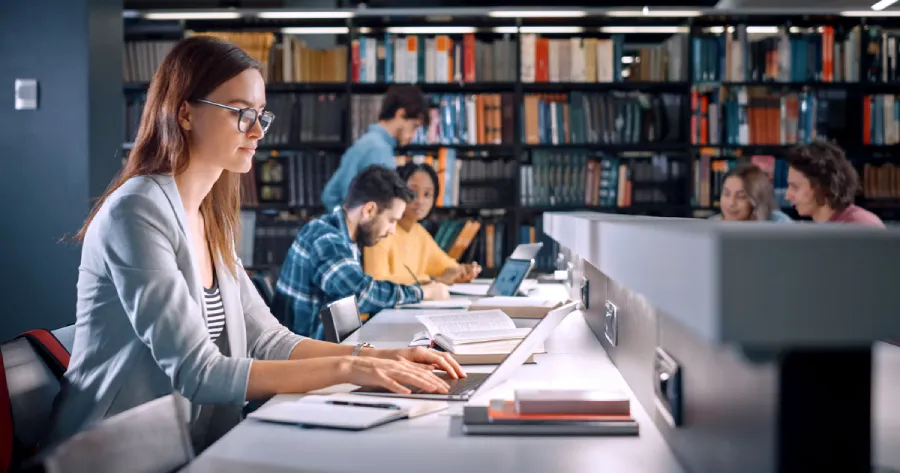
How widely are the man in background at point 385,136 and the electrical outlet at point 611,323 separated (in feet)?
8.83

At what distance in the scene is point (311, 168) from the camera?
220 inches

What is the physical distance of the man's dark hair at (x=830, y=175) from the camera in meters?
4.08

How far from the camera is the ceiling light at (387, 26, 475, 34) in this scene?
18.3 feet

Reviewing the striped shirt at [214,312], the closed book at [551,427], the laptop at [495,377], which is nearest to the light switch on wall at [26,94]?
the striped shirt at [214,312]

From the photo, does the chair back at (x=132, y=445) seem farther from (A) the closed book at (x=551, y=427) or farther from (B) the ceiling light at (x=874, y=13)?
(B) the ceiling light at (x=874, y=13)

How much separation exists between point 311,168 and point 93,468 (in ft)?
15.3

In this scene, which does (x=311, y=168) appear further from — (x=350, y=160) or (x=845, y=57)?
(x=845, y=57)

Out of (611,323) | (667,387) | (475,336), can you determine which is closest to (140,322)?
(475,336)

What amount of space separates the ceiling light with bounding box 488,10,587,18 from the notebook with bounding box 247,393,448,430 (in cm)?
411

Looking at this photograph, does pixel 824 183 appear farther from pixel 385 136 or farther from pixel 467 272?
pixel 385 136

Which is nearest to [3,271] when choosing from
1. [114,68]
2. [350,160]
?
[114,68]

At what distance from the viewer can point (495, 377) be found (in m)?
1.52

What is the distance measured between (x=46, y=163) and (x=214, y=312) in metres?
3.12

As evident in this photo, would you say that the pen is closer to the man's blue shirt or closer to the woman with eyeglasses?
the woman with eyeglasses
